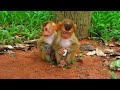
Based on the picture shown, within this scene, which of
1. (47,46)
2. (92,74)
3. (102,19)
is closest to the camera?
(92,74)

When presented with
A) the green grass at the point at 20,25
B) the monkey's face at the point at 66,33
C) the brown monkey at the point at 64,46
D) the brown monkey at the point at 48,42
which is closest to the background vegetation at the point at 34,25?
the green grass at the point at 20,25

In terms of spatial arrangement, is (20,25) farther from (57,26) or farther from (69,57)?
(69,57)

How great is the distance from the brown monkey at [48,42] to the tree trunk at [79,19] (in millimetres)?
1459

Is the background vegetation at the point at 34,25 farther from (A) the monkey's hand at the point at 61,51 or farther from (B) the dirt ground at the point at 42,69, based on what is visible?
(A) the monkey's hand at the point at 61,51

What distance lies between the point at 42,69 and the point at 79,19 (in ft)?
7.24

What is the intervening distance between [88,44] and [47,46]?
4.76 feet

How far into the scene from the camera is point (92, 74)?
753cm

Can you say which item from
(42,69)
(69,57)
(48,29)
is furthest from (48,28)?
(42,69)

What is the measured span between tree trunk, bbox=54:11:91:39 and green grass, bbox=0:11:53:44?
1.99 feet

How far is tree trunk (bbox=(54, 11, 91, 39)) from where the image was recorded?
9469 mm

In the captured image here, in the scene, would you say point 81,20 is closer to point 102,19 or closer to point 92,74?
point 102,19

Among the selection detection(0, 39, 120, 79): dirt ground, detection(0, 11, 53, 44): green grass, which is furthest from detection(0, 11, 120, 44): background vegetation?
detection(0, 39, 120, 79): dirt ground

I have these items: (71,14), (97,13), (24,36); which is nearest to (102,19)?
(97,13)

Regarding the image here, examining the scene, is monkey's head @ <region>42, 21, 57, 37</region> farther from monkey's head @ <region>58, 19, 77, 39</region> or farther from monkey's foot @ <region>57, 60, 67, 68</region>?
monkey's foot @ <region>57, 60, 67, 68</region>
